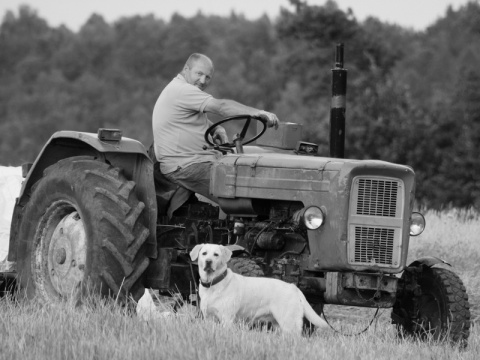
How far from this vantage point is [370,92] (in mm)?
33062

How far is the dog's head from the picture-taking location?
6820 mm

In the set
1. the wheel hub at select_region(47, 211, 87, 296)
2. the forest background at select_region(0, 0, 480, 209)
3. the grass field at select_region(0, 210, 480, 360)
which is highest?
the forest background at select_region(0, 0, 480, 209)

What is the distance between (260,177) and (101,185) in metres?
1.01

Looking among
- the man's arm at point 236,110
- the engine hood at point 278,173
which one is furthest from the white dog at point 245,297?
the man's arm at point 236,110

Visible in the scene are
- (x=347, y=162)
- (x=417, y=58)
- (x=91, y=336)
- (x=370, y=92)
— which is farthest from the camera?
(x=417, y=58)

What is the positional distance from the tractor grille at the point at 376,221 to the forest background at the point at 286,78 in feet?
64.5

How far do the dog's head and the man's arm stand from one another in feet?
2.96

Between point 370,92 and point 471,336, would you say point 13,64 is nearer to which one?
point 370,92

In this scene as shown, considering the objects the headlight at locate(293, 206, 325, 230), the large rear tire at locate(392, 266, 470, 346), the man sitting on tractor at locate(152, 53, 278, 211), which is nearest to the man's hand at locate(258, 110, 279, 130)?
the man sitting on tractor at locate(152, 53, 278, 211)

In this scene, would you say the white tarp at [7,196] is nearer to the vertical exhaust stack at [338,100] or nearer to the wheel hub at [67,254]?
the wheel hub at [67,254]

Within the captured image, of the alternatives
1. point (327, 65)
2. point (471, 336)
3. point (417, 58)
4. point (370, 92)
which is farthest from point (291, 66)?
point (471, 336)

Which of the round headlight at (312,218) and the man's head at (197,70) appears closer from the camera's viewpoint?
the round headlight at (312,218)

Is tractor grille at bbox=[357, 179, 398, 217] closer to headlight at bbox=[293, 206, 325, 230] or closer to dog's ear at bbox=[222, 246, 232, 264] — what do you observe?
headlight at bbox=[293, 206, 325, 230]

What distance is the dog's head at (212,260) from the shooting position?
682 centimetres
